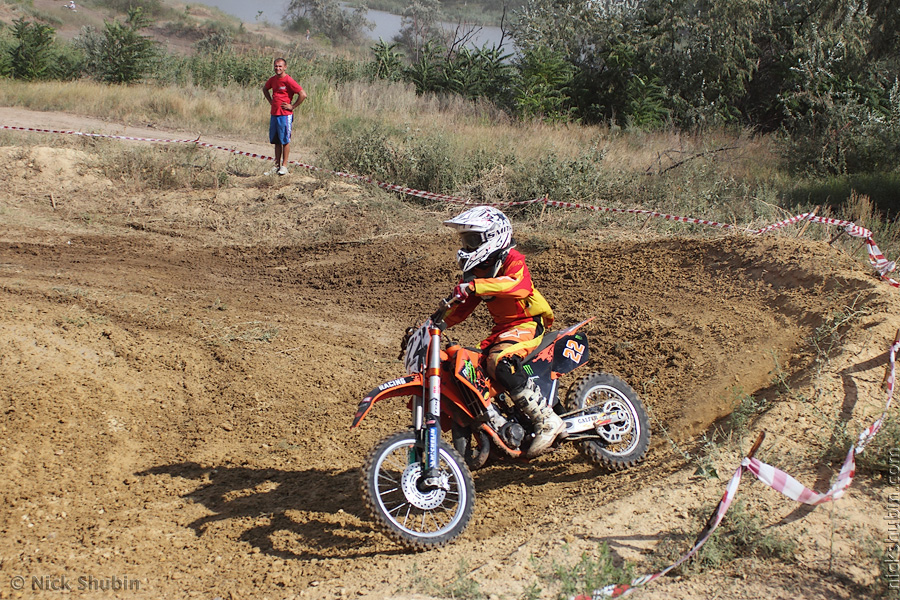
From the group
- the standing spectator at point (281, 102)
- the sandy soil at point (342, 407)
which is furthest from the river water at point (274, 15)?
the sandy soil at point (342, 407)

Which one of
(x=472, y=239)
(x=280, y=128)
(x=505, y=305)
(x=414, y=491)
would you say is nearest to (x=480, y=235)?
(x=472, y=239)

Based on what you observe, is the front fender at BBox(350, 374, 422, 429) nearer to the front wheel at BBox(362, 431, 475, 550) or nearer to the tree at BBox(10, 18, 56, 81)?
the front wheel at BBox(362, 431, 475, 550)

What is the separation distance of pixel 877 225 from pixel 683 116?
10651mm

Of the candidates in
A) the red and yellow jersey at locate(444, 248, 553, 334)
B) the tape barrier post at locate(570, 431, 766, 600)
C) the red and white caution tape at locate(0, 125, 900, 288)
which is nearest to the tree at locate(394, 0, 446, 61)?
the red and white caution tape at locate(0, 125, 900, 288)

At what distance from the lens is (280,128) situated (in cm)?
1359

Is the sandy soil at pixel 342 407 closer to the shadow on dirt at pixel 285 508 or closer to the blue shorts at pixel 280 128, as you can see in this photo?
the shadow on dirt at pixel 285 508

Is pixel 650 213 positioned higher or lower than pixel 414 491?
higher

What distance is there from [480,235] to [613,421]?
1677 millimetres

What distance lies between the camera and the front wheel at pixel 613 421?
16.7 ft

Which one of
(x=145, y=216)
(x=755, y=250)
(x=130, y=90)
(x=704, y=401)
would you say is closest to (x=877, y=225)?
(x=755, y=250)

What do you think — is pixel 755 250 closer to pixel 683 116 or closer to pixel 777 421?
pixel 777 421

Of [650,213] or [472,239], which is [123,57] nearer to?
[650,213]

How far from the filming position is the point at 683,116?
65.3ft

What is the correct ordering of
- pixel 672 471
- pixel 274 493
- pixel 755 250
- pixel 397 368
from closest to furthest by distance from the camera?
pixel 672 471 < pixel 274 493 < pixel 397 368 < pixel 755 250
